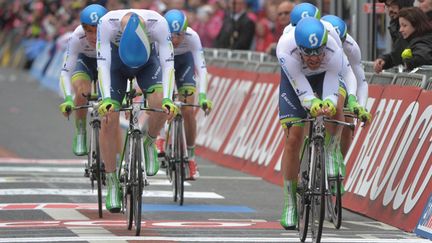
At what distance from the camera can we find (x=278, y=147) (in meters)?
18.3

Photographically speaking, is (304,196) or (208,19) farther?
(208,19)

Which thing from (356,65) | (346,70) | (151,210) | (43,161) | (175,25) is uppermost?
(175,25)

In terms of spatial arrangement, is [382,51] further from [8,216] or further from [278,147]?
[8,216]

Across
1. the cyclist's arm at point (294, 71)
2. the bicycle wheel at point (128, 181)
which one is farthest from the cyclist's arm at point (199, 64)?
the cyclist's arm at point (294, 71)

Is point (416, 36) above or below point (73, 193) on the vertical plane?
above

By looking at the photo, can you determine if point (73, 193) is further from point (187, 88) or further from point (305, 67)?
point (305, 67)

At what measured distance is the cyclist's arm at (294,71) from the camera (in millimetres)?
12406

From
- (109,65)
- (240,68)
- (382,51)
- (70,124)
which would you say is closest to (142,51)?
(109,65)

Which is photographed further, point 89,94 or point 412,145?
point 89,94

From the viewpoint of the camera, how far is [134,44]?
13164mm

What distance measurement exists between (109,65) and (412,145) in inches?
114

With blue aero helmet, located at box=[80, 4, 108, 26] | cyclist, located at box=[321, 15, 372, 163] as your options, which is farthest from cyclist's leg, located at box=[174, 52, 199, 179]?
cyclist, located at box=[321, 15, 372, 163]

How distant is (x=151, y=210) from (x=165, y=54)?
207cm

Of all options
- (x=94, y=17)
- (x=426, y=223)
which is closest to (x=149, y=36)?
(x=94, y=17)
